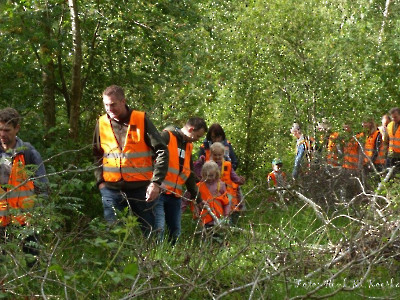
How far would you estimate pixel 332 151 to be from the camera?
55.0 ft

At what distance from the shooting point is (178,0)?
14.2m

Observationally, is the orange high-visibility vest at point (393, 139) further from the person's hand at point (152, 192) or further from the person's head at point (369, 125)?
the person's hand at point (152, 192)

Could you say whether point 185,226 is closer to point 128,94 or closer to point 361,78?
point 128,94

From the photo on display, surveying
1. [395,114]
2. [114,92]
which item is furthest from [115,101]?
[395,114]

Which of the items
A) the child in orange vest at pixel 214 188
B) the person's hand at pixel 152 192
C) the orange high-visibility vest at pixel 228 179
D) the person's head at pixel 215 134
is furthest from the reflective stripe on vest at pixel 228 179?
the person's hand at pixel 152 192

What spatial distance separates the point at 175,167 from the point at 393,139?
889 cm

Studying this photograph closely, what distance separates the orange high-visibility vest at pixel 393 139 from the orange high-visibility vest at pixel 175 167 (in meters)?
8.26

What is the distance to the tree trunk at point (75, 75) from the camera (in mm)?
12938

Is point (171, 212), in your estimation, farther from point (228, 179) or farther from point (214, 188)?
point (228, 179)

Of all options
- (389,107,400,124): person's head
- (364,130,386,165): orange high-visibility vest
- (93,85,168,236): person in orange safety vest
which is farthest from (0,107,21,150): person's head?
(389,107,400,124): person's head

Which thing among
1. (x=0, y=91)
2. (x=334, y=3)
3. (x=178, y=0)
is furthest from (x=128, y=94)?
(x=334, y=3)

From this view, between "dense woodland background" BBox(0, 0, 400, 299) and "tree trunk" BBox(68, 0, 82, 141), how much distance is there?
20 millimetres

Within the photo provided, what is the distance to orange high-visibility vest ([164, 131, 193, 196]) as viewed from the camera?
10445mm

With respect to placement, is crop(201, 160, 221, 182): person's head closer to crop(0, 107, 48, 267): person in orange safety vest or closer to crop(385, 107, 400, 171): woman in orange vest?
crop(0, 107, 48, 267): person in orange safety vest
